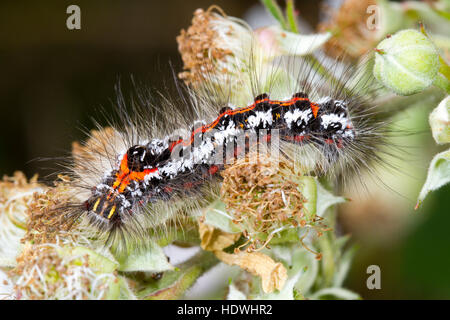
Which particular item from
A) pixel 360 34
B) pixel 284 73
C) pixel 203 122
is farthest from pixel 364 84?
pixel 360 34

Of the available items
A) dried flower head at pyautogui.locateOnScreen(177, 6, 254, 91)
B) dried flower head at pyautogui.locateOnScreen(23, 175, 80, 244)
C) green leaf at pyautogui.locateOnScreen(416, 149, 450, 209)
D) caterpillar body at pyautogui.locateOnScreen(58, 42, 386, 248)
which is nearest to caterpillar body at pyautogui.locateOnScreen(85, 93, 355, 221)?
caterpillar body at pyautogui.locateOnScreen(58, 42, 386, 248)

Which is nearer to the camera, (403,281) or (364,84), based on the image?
(364,84)

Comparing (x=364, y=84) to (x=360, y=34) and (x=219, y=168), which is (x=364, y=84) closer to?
(x=219, y=168)

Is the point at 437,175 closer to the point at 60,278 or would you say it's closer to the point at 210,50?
the point at 210,50

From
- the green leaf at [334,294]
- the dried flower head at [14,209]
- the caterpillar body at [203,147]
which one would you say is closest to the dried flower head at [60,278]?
the caterpillar body at [203,147]

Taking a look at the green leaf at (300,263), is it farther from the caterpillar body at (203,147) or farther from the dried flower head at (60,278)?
the dried flower head at (60,278)

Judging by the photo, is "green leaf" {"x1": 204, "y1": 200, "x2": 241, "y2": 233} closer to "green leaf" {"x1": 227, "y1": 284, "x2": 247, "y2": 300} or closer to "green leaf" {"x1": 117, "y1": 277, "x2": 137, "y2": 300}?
"green leaf" {"x1": 227, "y1": 284, "x2": 247, "y2": 300}

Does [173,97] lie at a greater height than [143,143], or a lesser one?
greater

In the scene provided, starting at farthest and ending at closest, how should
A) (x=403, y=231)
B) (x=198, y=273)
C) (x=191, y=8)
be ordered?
(x=191, y=8) < (x=403, y=231) < (x=198, y=273)
